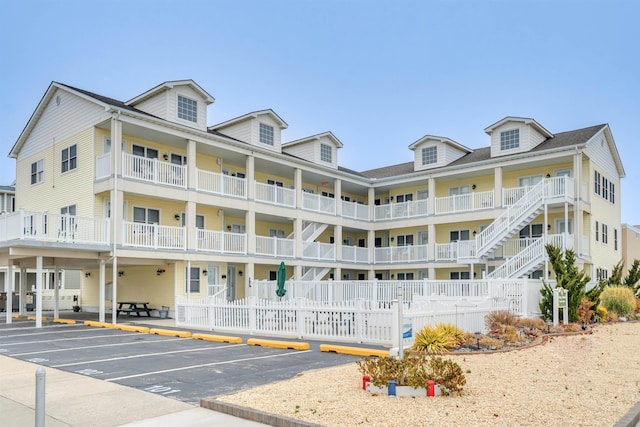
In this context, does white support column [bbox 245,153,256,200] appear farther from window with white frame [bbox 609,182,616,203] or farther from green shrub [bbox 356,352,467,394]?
window with white frame [bbox 609,182,616,203]

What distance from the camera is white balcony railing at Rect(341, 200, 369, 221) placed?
3547 cm

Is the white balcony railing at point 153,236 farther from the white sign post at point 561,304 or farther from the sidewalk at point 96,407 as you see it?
the white sign post at point 561,304

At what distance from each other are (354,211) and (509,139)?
33.8ft

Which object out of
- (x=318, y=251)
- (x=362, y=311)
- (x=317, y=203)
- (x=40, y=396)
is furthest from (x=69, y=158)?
(x=40, y=396)

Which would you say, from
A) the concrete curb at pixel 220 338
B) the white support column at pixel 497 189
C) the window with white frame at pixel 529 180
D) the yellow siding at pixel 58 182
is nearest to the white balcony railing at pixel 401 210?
the white support column at pixel 497 189

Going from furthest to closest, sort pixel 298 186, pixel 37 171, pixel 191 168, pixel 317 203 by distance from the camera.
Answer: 1. pixel 317 203
2. pixel 298 186
3. pixel 37 171
4. pixel 191 168

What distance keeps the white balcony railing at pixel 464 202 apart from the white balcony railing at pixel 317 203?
6.36m

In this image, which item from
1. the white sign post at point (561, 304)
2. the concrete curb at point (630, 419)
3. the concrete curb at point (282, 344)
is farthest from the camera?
the white sign post at point (561, 304)

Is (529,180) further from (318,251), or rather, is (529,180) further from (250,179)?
(250,179)

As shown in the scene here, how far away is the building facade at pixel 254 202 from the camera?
24031mm

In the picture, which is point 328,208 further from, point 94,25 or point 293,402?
point 293,402

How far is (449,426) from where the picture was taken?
6574 millimetres

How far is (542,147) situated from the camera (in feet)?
101

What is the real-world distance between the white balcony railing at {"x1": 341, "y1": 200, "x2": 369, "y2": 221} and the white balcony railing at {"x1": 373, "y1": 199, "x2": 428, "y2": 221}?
76cm
